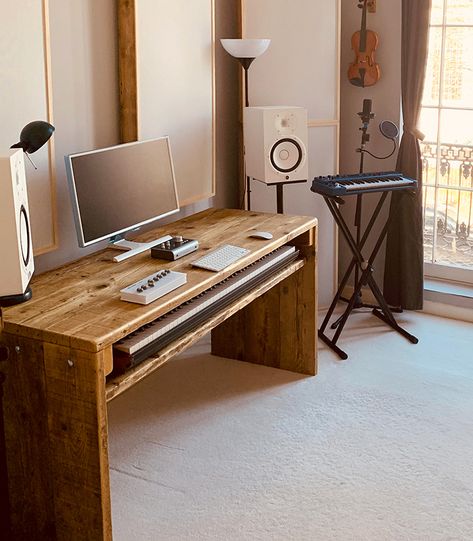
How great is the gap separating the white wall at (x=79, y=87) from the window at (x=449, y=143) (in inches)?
75.4

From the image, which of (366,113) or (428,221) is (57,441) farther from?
(428,221)

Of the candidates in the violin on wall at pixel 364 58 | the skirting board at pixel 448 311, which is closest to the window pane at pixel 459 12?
the violin on wall at pixel 364 58

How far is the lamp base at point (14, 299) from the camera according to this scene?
107 inches

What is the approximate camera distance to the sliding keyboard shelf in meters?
2.65

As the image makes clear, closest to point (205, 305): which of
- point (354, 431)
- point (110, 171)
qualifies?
point (110, 171)

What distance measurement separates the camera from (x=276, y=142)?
421 cm

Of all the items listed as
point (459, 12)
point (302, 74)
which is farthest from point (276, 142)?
point (459, 12)

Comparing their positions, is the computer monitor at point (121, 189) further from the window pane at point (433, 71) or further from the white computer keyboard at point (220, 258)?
the window pane at point (433, 71)

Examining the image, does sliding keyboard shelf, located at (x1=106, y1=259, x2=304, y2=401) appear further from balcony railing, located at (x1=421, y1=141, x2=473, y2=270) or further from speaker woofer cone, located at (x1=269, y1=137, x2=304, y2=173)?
balcony railing, located at (x1=421, y1=141, x2=473, y2=270)

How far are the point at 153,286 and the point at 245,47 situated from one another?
1725 millimetres

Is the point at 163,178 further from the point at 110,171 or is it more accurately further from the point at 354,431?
the point at 354,431

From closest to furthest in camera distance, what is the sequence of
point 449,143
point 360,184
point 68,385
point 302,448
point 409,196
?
point 68,385 < point 302,448 < point 360,184 < point 409,196 < point 449,143

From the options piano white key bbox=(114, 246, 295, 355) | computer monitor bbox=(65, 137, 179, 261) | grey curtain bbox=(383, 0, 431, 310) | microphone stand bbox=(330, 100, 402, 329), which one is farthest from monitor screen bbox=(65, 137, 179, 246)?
grey curtain bbox=(383, 0, 431, 310)

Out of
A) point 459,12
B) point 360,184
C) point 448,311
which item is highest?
point 459,12
